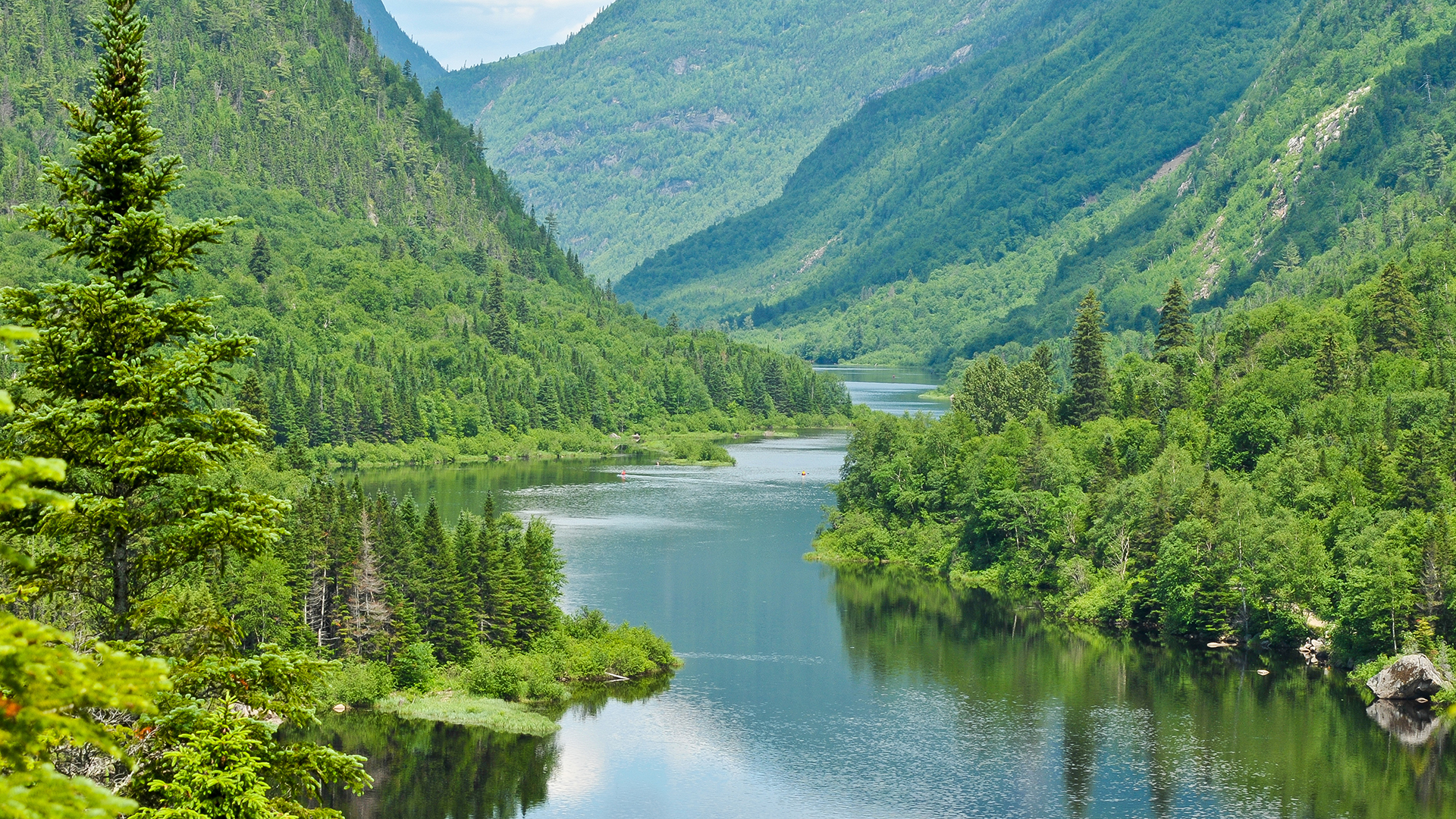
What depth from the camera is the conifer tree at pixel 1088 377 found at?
494 feet

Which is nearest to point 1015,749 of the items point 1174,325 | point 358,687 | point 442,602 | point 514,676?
point 514,676

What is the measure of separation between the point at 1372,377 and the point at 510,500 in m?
87.5

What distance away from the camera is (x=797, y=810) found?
72.2 metres

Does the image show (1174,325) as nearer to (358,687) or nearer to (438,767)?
(358,687)

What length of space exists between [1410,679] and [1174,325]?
7545 centimetres

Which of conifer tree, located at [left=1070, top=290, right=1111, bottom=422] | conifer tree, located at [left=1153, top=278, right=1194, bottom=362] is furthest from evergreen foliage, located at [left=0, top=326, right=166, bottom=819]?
conifer tree, located at [left=1153, top=278, right=1194, bottom=362]

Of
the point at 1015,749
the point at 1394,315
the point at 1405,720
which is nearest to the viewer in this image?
the point at 1015,749

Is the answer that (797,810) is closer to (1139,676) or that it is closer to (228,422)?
(1139,676)

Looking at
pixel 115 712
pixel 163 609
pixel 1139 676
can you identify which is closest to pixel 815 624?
pixel 1139 676

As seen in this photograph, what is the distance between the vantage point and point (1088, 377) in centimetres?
15100

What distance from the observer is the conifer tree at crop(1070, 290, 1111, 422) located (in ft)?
494

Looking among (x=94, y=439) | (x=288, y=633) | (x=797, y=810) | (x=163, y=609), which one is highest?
(x=94, y=439)

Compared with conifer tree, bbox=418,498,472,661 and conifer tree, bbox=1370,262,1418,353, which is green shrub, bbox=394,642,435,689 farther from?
conifer tree, bbox=1370,262,1418,353

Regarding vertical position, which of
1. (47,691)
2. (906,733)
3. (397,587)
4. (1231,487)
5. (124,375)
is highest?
(124,375)
